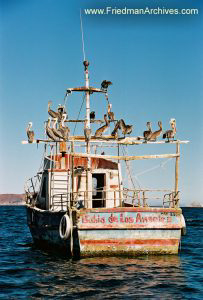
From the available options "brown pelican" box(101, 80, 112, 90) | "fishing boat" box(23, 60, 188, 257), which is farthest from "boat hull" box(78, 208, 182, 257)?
"brown pelican" box(101, 80, 112, 90)

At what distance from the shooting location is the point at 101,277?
45.9ft

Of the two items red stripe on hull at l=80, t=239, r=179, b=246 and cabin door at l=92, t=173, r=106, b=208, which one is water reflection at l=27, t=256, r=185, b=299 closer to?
red stripe on hull at l=80, t=239, r=179, b=246

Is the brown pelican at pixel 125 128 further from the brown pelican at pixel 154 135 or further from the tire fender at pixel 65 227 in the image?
the tire fender at pixel 65 227

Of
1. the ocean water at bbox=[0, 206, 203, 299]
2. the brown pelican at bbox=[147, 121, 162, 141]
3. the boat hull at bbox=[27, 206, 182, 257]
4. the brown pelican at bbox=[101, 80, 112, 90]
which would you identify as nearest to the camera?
the ocean water at bbox=[0, 206, 203, 299]

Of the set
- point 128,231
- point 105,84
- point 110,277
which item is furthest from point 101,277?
point 105,84

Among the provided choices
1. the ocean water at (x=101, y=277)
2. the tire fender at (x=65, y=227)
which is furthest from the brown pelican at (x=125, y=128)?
the ocean water at (x=101, y=277)

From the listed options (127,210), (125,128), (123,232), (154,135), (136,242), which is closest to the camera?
(127,210)

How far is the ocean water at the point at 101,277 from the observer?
12.4 m

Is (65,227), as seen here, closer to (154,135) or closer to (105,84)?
(154,135)

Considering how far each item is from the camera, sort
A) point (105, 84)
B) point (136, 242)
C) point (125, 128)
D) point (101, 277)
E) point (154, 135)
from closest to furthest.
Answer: point (101, 277)
point (136, 242)
point (154, 135)
point (125, 128)
point (105, 84)

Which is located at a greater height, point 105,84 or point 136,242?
point 105,84

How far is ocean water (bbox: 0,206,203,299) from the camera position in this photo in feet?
40.6

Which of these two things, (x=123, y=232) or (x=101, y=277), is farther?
(x=123, y=232)

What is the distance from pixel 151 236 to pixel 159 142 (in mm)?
3961
